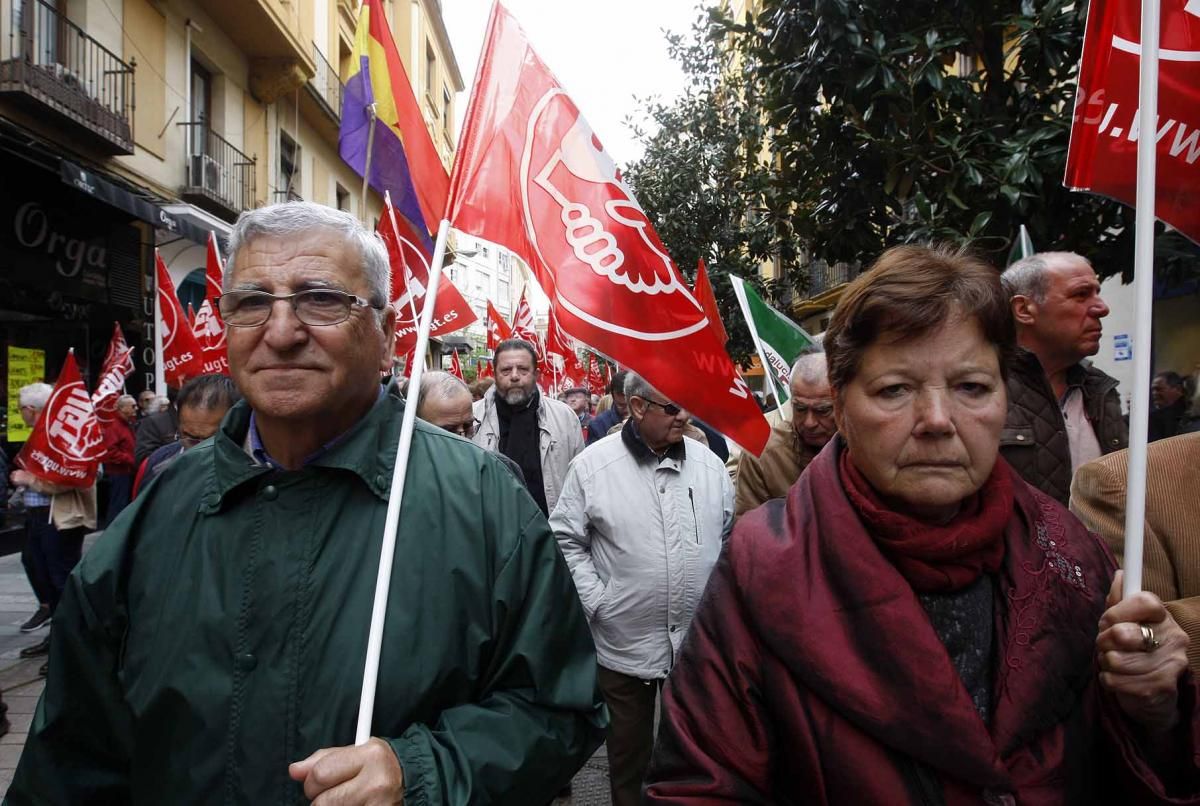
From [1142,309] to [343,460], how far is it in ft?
4.74

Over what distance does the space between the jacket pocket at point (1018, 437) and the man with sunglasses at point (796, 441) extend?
25.6 inches

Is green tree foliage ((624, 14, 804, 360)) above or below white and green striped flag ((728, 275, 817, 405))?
above

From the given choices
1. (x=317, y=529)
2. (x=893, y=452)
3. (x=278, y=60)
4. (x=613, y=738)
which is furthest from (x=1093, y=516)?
(x=278, y=60)

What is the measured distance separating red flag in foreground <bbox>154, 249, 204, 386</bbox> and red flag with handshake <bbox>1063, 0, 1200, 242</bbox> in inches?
279

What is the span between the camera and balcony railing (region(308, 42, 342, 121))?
1816 cm

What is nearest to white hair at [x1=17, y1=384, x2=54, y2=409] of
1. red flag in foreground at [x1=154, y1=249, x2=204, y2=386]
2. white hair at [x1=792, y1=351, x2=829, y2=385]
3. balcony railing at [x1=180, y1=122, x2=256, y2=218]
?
red flag in foreground at [x1=154, y1=249, x2=204, y2=386]

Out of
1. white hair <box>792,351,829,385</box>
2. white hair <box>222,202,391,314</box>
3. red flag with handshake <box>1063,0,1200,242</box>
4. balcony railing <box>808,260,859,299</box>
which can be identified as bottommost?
white hair <box>792,351,829,385</box>

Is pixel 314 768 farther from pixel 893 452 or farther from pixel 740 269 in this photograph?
pixel 740 269

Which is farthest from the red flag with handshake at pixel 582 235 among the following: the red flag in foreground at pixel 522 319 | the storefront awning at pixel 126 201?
the red flag in foreground at pixel 522 319

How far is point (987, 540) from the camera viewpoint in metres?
1.52

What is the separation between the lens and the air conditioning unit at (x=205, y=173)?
13320 millimetres

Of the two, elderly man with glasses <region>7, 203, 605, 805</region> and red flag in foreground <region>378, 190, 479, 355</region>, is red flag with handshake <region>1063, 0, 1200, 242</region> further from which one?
red flag in foreground <region>378, 190, 479, 355</region>

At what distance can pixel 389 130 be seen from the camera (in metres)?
6.56

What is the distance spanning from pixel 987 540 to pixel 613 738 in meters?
2.31
